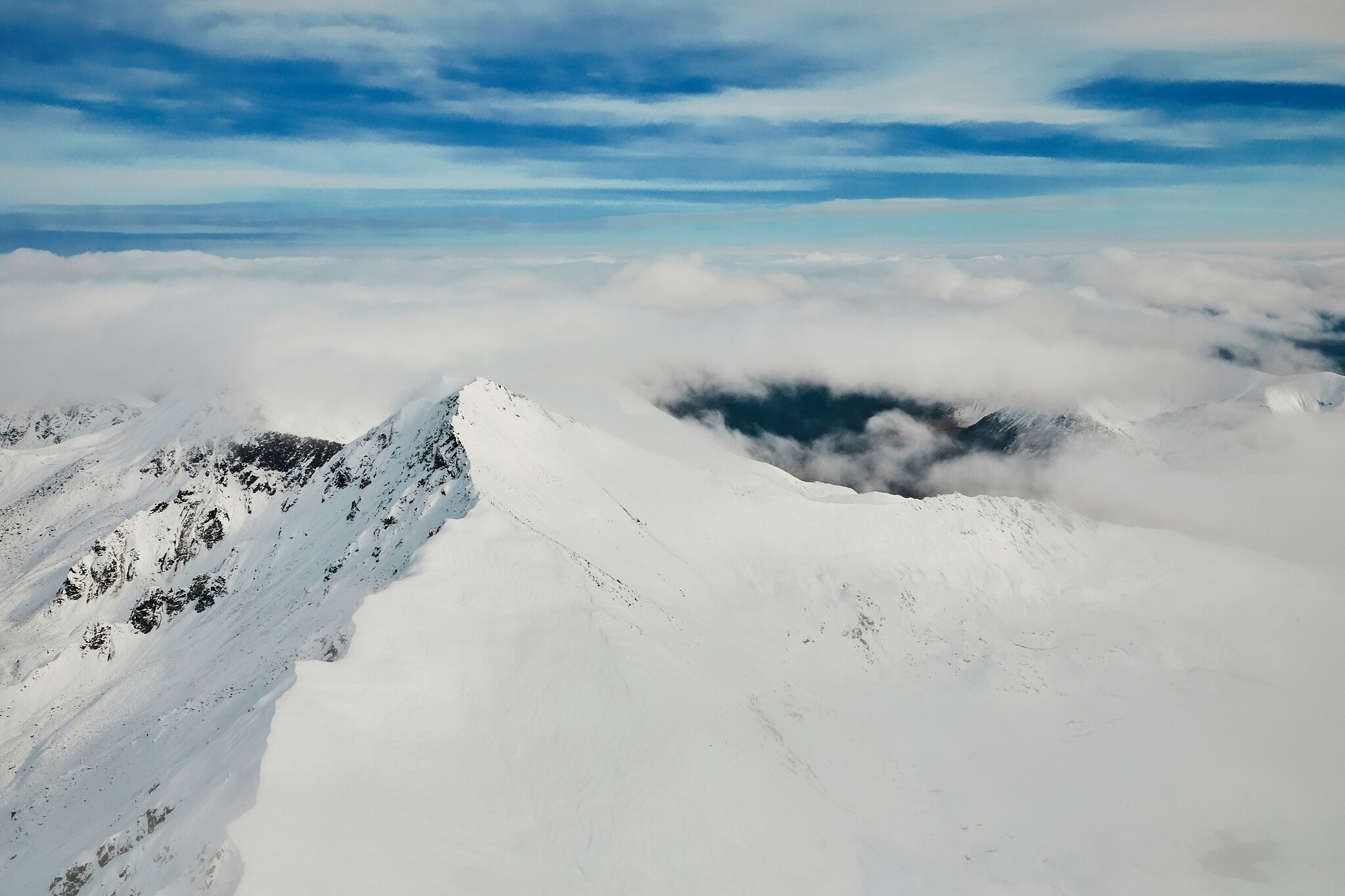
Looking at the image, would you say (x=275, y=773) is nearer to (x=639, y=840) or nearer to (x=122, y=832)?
(x=122, y=832)

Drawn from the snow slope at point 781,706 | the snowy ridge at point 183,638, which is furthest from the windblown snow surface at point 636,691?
the snowy ridge at point 183,638

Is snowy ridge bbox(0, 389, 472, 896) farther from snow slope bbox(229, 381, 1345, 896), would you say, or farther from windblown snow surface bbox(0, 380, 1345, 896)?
snow slope bbox(229, 381, 1345, 896)

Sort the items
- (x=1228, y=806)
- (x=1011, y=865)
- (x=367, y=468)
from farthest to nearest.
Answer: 1. (x=367, y=468)
2. (x=1228, y=806)
3. (x=1011, y=865)

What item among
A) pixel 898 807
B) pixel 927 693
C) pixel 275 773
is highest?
pixel 275 773

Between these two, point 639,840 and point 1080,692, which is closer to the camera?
point 639,840

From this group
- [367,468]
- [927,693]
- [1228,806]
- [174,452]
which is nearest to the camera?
[1228,806]

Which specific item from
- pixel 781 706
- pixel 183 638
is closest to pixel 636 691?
pixel 781 706

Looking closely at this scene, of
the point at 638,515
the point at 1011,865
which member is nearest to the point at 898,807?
the point at 1011,865

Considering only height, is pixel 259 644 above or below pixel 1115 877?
above
